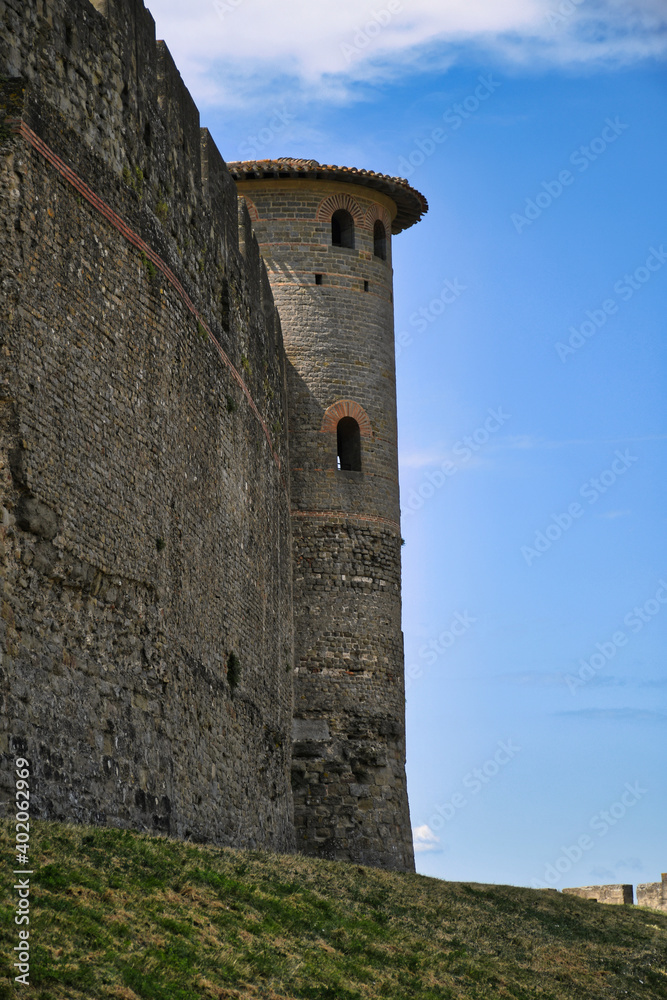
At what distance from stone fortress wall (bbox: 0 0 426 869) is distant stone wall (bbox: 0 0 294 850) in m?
0.03

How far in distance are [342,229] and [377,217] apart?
0.62 metres

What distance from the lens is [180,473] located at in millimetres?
13531

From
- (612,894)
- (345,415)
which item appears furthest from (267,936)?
(612,894)

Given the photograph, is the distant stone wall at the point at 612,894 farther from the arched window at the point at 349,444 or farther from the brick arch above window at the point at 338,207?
the brick arch above window at the point at 338,207

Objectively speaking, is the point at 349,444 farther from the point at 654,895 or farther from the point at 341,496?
the point at 654,895

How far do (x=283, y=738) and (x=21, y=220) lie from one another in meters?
10.0

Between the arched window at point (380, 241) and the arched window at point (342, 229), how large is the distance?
1.94ft

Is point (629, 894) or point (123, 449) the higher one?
point (123, 449)

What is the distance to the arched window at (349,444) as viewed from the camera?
20.9m

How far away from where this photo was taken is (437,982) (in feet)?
32.2

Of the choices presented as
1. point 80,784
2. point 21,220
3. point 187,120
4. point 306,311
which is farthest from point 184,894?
point 306,311

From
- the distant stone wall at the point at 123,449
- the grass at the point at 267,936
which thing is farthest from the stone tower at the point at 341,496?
the grass at the point at 267,936

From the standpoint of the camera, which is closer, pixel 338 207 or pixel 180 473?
pixel 180 473

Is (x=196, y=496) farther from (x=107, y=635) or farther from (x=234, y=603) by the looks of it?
(x=107, y=635)
